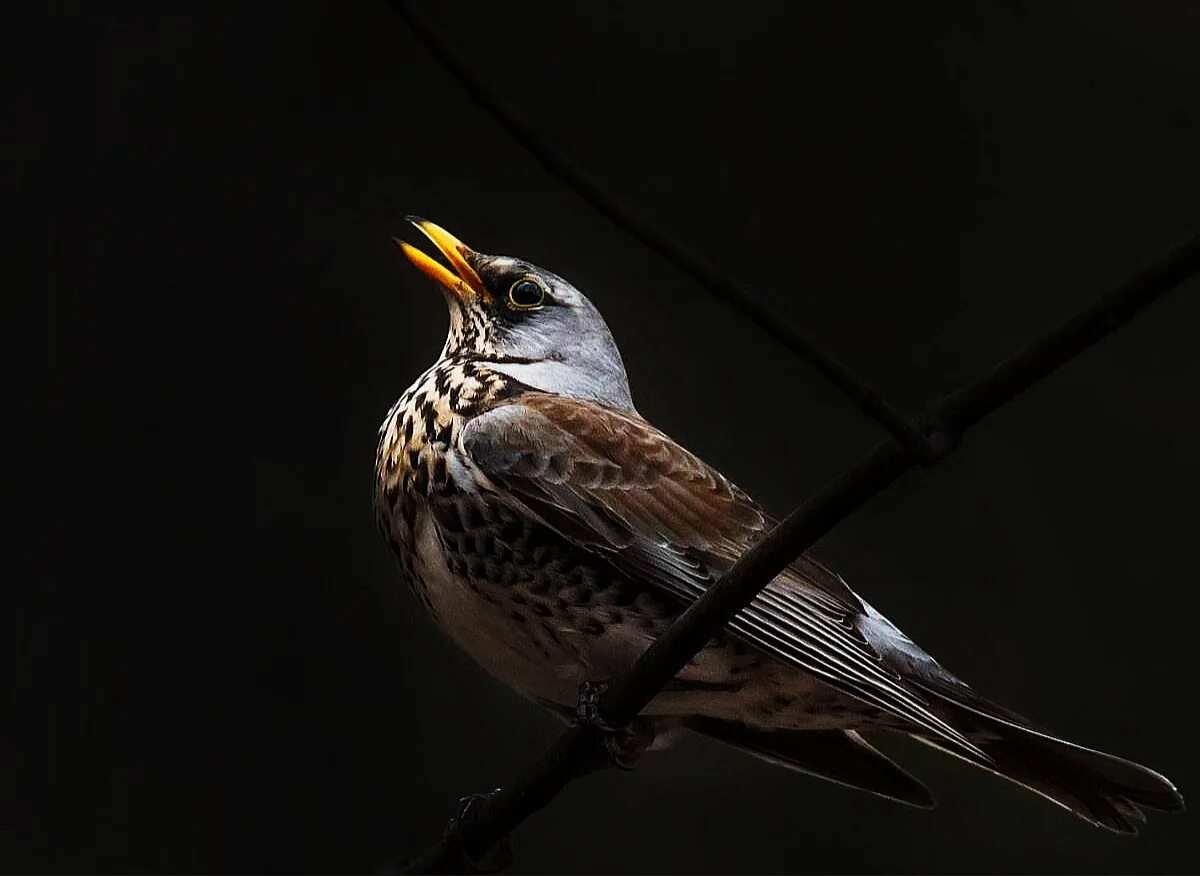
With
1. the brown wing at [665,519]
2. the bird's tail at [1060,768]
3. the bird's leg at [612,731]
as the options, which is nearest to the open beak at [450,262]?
the brown wing at [665,519]

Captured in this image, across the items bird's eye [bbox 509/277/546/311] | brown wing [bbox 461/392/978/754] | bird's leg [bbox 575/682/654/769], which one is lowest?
bird's leg [bbox 575/682/654/769]

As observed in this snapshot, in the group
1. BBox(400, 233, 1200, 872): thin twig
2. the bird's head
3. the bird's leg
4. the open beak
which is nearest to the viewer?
BBox(400, 233, 1200, 872): thin twig

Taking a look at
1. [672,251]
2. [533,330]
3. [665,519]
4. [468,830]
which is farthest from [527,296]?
[672,251]

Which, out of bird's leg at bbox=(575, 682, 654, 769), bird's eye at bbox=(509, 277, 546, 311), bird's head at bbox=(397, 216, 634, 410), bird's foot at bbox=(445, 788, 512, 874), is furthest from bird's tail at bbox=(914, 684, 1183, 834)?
bird's eye at bbox=(509, 277, 546, 311)

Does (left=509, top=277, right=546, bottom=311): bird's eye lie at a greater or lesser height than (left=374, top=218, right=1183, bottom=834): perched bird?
greater

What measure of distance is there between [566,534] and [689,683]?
21cm

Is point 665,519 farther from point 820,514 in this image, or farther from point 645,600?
point 820,514

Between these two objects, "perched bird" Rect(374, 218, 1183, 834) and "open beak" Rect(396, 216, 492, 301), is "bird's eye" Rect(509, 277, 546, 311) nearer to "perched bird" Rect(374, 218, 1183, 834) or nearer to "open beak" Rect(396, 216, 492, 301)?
"open beak" Rect(396, 216, 492, 301)

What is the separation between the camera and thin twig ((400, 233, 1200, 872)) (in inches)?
39.3

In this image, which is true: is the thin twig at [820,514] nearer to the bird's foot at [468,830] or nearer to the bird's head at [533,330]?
the bird's foot at [468,830]

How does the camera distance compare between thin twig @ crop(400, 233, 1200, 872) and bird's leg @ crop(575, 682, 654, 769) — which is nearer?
thin twig @ crop(400, 233, 1200, 872)

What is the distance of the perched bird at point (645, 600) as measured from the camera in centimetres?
157

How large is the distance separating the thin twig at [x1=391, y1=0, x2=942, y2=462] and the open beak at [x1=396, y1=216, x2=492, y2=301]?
0.56 m

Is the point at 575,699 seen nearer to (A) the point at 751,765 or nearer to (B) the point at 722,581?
(B) the point at 722,581
